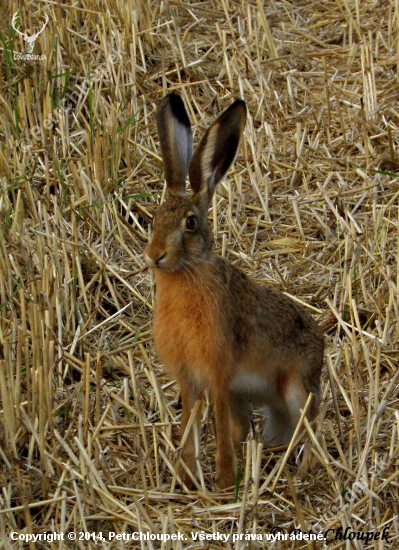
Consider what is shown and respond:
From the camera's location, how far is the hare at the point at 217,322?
404 cm

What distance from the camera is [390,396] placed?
454 cm

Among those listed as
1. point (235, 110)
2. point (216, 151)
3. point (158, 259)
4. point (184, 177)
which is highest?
point (235, 110)

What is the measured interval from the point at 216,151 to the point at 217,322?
74 cm

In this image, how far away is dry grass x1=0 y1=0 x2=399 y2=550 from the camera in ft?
12.6

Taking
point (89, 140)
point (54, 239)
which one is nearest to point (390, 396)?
point (54, 239)

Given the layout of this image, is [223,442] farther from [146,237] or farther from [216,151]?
[146,237]

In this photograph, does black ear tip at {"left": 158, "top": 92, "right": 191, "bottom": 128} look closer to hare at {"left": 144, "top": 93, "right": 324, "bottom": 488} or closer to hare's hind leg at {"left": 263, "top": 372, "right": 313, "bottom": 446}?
hare at {"left": 144, "top": 93, "right": 324, "bottom": 488}

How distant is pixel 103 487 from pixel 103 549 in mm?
281

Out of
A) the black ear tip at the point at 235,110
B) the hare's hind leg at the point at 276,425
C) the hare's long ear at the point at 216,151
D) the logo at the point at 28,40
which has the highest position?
the logo at the point at 28,40

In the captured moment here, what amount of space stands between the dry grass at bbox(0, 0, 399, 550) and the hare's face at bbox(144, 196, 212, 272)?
0.58m

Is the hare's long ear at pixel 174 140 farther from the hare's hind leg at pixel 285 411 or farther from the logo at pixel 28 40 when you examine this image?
the logo at pixel 28 40

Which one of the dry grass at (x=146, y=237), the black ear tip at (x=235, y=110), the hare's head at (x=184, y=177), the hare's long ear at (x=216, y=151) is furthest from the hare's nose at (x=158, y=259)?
the black ear tip at (x=235, y=110)

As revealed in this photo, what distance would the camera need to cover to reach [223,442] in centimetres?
405

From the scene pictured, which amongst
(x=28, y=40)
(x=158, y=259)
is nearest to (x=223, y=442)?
(x=158, y=259)
